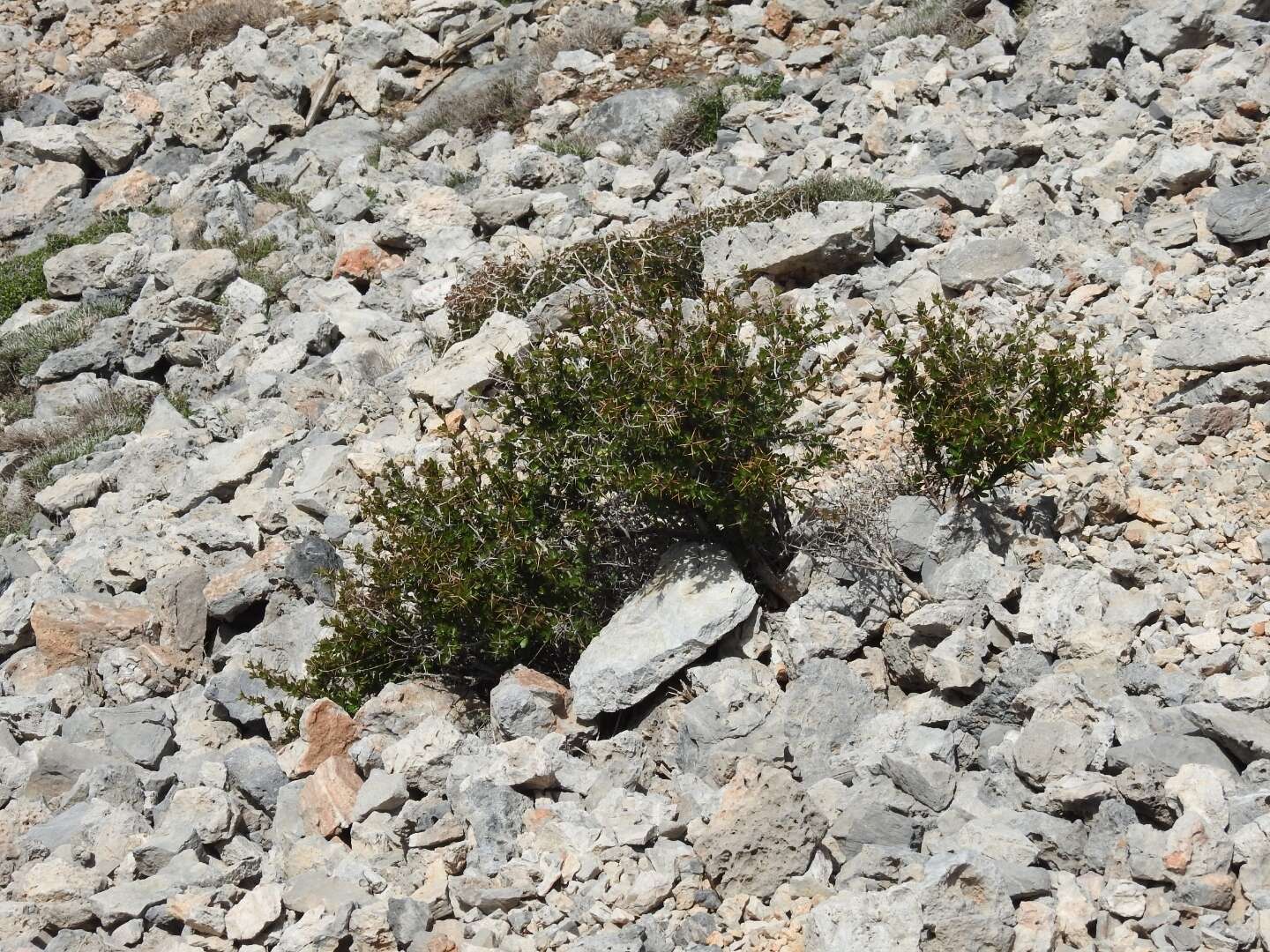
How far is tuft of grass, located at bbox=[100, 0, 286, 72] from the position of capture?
17.1m

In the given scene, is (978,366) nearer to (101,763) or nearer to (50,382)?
(101,763)

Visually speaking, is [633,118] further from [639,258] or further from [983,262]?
[983,262]

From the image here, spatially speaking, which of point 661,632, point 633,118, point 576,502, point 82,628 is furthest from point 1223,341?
point 633,118

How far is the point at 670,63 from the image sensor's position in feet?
43.7

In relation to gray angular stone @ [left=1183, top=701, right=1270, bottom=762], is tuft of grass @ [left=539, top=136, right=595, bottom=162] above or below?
below

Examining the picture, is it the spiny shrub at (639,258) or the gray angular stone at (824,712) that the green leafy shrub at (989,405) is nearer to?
the gray angular stone at (824,712)

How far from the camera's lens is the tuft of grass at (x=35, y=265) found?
12344 millimetres

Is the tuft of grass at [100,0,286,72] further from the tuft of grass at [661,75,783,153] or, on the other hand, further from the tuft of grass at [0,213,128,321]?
the tuft of grass at [661,75,783,153]

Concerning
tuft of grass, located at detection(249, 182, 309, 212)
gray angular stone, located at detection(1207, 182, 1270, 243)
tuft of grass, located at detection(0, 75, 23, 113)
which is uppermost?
gray angular stone, located at detection(1207, 182, 1270, 243)

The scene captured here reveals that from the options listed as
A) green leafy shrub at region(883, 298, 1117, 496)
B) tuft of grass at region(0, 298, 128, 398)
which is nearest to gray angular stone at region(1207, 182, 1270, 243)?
green leafy shrub at region(883, 298, 1117, 496)

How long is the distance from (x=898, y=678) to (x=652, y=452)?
4.64ft

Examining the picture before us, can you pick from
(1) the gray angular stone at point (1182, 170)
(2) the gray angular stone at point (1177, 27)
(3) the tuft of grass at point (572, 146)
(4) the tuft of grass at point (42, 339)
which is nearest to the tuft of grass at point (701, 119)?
(3) the tuft of grass at point (572, 146)

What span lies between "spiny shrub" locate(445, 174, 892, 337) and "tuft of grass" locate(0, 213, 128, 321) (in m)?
5.70

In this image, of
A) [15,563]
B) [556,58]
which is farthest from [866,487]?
[556,58]
